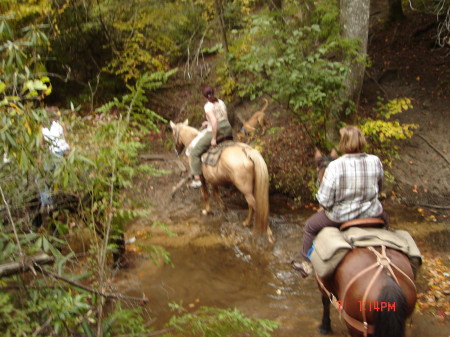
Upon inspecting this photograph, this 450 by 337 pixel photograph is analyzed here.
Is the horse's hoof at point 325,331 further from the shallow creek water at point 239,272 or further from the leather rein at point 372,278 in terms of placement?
the leather rein at point 372,278

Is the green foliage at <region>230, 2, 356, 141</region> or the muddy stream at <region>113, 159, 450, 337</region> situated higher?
the green foliage at <region>230, 2, 356, 141</region>

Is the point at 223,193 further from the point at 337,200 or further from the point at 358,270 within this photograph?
the point at 358,270

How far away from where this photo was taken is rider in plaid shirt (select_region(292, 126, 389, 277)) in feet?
11.1

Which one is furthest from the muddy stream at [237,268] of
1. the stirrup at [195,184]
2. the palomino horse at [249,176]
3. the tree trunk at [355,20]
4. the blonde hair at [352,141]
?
the tree trunk at [355,20]

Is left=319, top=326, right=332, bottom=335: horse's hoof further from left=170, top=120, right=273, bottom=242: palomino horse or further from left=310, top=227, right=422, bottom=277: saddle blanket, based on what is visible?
left=170, top=120, right=273, bottom=242: palomino horse

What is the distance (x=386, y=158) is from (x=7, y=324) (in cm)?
794

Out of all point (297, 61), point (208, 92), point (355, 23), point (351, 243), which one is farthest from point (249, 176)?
point (355, 23)

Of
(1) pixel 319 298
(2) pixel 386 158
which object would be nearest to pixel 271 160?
(2) pixel 386 158

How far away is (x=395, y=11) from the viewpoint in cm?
1088

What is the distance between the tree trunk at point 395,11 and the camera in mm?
10820

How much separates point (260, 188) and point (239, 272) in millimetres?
1476

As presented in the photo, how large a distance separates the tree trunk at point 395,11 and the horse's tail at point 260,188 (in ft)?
28.7

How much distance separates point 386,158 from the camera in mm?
7809

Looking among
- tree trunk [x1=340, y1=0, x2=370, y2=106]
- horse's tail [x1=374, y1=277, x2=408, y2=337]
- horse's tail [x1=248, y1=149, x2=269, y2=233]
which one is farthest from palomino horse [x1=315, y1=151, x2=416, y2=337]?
tree trunk [x1=340, y1=0, x2=370, y2=106]
